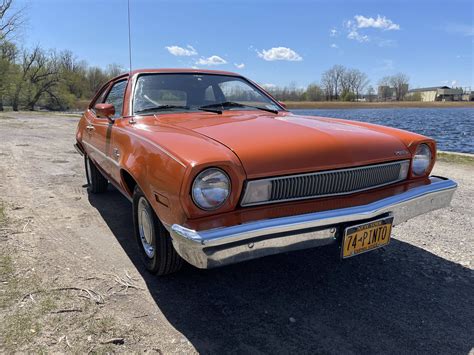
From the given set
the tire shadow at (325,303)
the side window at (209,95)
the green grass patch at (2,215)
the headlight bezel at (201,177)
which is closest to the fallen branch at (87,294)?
the tire shadow at (325,303)

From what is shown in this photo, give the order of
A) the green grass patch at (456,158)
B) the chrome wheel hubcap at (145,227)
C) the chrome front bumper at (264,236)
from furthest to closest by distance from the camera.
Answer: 1. the green grass patch at (456,158)
2. the chrome wheel hubcap at (145,227)
3. the chrome front bumper at (264,236)

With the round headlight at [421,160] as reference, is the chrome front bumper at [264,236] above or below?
below

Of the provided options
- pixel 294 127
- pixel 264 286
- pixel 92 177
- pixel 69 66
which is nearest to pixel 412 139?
pixel 294 127

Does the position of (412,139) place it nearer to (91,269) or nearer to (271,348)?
(271,348)

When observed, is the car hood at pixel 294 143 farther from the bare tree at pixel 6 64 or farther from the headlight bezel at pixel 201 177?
the bare tree at pixel 6 64

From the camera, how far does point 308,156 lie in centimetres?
228

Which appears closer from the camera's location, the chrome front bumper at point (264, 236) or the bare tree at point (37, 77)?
the chrome front bumper at point (264, 236)

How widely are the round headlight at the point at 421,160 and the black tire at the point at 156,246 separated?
6.13 feet

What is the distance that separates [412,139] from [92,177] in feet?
12.4

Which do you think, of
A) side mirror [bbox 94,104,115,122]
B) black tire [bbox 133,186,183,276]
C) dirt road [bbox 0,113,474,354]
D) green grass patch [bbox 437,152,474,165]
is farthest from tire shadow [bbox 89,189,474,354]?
green grass patch [bbox 437,152,474,165]

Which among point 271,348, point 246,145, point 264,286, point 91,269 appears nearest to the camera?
point 271,348

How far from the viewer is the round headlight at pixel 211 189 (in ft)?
6.72

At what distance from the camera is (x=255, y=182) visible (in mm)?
2143

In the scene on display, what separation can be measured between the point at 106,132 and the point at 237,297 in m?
2.02
